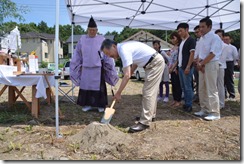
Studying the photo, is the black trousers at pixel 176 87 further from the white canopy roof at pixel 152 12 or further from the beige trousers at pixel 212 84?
the white canopy roof at pixel 152 12

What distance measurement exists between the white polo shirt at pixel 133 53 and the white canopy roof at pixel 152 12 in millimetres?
3091

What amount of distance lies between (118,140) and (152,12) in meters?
4.99

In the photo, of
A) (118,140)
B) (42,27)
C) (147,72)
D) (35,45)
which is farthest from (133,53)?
(42,27)

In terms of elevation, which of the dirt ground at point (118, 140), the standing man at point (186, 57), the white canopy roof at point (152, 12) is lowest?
the dirt ground at point (118, 140)

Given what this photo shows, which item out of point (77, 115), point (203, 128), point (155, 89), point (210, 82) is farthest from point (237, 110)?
point (77, 115)

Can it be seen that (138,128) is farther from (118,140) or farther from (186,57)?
(186,57)

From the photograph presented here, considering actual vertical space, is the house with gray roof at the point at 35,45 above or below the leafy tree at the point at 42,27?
below

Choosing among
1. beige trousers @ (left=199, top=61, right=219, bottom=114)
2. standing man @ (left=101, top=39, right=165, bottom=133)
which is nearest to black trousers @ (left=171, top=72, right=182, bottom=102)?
beige trousers @ (left=199, top=61, right=219, bottom=114)

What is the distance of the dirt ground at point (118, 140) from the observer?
2.67m

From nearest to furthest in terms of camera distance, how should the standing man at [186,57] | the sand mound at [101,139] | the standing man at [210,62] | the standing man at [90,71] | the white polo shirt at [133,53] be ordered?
1. the sand mound at [101,139]
2. the white polo shirt at [133,53]
3. the standing man at [210,62]
4. the standing man at [186,57]
5. the standing man at [90,71]

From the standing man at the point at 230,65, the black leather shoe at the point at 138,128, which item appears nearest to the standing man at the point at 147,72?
the black leather shoe at the point at 138,128

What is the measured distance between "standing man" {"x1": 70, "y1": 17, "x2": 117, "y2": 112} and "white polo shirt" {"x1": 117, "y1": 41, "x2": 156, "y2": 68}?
4.90ft

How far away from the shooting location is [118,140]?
297cm

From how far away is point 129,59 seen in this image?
314 centimetres
